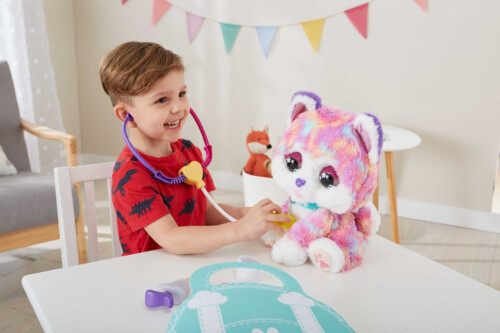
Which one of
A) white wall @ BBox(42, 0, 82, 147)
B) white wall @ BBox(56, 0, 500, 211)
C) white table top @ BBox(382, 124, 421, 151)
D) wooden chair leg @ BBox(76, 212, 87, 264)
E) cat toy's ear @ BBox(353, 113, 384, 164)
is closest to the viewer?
cat toy's ear @ BBox(353, 113, 384, 164)

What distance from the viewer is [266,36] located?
8.93 feet

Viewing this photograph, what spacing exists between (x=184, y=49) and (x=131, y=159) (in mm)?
2206

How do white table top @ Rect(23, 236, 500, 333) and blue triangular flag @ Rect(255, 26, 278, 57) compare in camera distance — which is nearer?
white table top @ Rect(23, 236, 500, 333)

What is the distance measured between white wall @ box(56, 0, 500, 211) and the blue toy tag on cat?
6.48ft

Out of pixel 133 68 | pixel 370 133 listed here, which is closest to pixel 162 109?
pixel 133 68

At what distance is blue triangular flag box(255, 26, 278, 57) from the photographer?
270 cm

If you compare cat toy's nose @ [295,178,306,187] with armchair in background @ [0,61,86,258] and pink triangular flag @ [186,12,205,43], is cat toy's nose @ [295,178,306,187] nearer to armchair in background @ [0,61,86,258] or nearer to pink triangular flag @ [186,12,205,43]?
armchair in background @ [0,61,86,258]

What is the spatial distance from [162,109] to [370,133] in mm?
412

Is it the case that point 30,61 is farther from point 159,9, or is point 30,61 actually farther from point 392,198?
point 392,198

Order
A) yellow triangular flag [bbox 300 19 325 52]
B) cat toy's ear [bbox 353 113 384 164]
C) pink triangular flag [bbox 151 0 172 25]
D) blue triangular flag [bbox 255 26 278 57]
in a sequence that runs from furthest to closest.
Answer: pink triangular flag [bbox 151 0 172 25]
blue triangular flag [bbox 255 26 278 57]
yellow triangular flag [bbox 300 19 325 52]
cat toy's ear [bbox 353 113 384 164]

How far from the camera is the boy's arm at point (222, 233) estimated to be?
0.82 metres

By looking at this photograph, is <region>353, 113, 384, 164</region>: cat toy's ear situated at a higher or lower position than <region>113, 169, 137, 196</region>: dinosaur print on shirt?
higher

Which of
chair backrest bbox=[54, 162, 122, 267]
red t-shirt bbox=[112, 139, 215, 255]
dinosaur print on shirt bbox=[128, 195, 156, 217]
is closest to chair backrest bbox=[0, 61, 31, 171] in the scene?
chair backrest bbox=[54, 162, 122, 267]

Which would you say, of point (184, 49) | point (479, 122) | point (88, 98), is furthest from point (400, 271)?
point (88, 98)
